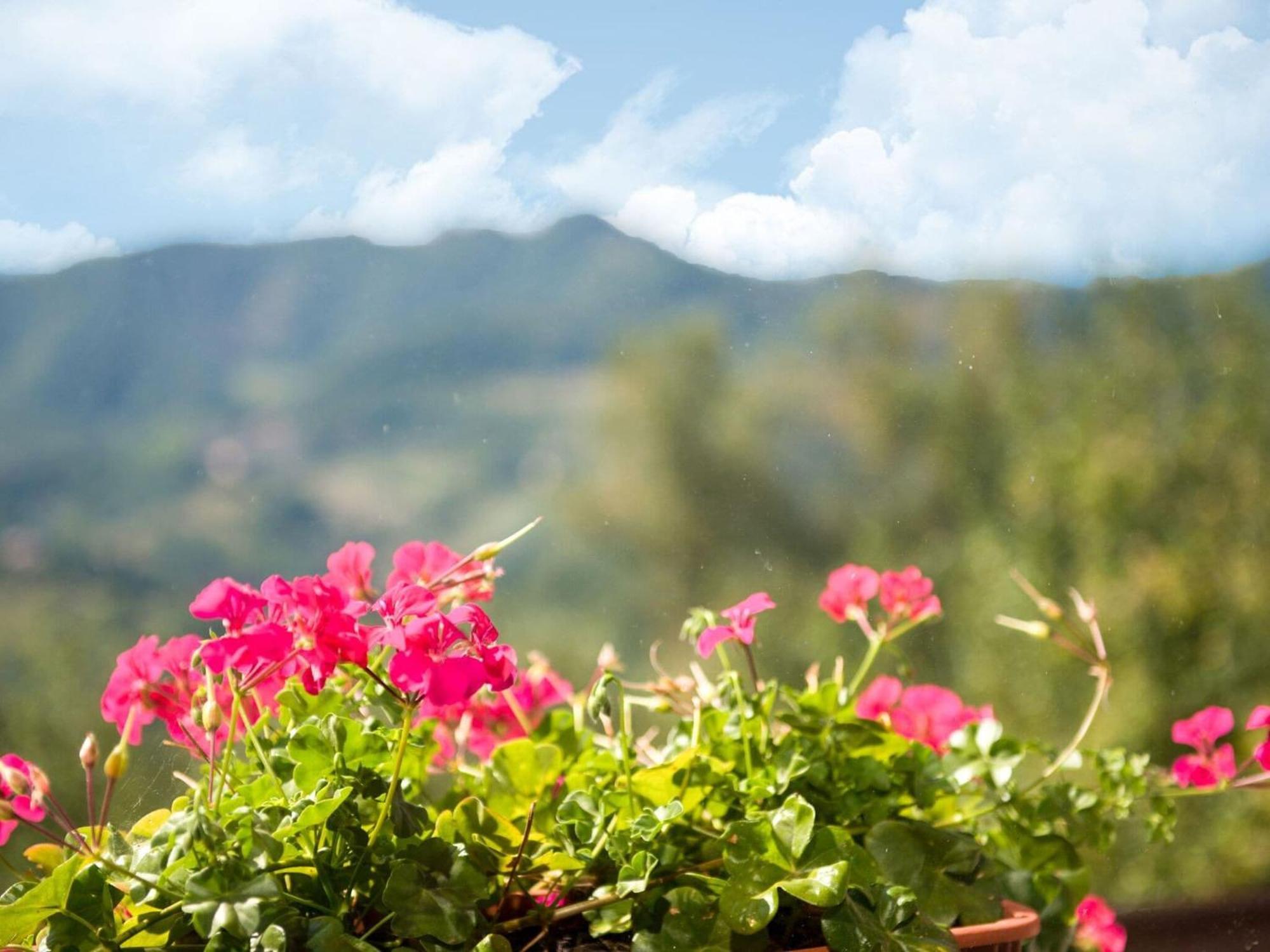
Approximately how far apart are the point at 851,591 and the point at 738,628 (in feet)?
0.55

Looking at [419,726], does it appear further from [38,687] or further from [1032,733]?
[1032,733]

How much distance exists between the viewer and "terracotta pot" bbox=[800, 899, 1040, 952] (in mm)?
593

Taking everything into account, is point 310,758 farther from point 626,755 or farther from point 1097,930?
point 1097,930

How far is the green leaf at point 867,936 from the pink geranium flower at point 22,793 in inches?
12.7

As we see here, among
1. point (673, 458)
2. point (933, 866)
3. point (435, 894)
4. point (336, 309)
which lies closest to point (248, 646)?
point (435, 894)

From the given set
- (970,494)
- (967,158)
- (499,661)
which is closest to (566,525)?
(970,494)

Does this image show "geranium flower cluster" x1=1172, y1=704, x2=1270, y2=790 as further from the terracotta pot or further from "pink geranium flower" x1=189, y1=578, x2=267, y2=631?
"pink geranium flower" x1=189, y1=578, x2=267, y2=631

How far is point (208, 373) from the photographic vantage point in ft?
6.75

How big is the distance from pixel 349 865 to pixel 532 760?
0.14m

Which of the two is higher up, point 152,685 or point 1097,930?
point 152,685

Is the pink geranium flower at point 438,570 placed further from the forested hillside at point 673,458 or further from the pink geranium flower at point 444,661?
the forested hillside at point 673,458

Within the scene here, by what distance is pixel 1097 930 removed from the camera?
88 centimetres

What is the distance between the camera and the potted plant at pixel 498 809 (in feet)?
1.58

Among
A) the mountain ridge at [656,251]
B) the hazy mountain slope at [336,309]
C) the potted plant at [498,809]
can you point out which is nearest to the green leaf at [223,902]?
the potted plant at [498,809]
